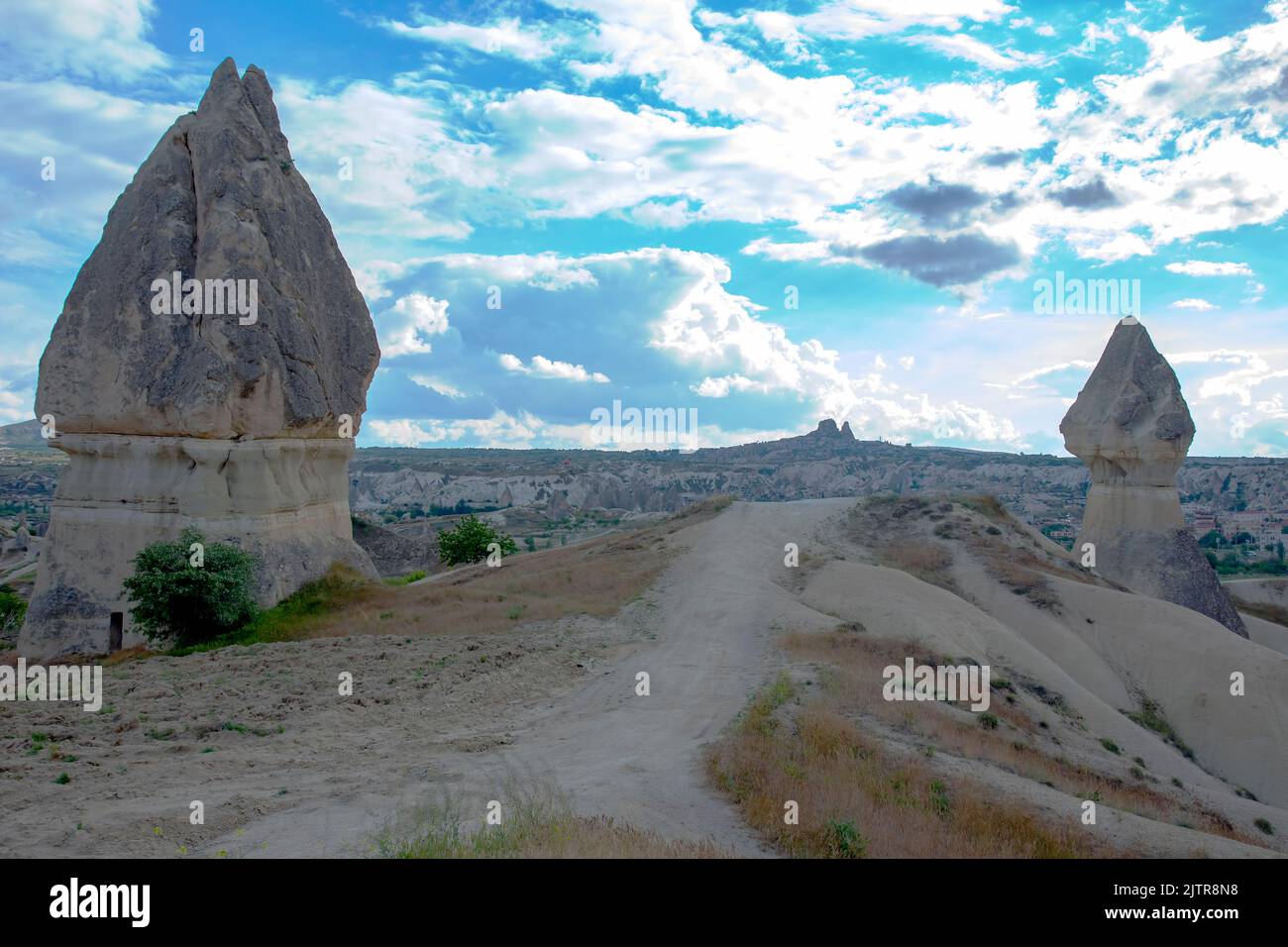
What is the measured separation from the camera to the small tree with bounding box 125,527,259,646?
18.0 metres

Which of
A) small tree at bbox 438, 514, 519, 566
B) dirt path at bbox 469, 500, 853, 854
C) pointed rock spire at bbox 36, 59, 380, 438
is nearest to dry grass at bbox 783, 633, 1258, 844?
dirt path at bbox 469, 500, 853, 854

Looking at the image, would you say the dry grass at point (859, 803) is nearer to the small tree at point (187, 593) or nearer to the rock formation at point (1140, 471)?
the small tree at point (187, 593)

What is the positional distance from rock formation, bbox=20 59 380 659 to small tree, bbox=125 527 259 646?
4.09 ft

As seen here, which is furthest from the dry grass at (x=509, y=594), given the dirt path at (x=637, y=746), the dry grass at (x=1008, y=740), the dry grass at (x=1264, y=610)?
the dry grass at (x=1264, y=610)

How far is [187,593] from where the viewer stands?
17953 mm

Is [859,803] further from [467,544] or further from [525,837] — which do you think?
[467,544]

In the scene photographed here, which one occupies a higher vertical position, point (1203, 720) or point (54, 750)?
point (54, 750)

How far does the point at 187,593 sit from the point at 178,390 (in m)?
5.22

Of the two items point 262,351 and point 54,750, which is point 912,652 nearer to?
point 54,750

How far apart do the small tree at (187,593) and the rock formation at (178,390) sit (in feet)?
4.09
